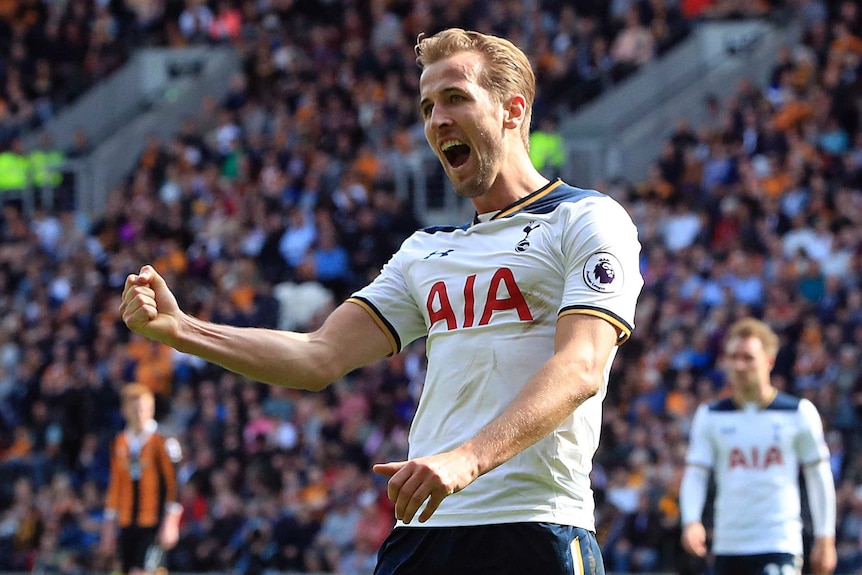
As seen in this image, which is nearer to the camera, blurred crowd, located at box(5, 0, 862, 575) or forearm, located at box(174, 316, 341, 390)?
forearm, located at box(174, 316, 341, 390)

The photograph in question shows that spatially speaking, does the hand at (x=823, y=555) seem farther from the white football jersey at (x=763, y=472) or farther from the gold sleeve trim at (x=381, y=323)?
the gold sleeve trim at (x=381, y=323)

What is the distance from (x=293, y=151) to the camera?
22.6m

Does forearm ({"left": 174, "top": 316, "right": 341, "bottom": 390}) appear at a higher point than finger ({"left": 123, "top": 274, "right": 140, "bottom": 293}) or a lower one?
lower

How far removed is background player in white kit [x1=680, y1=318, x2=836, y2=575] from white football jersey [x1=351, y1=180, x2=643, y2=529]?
466cm

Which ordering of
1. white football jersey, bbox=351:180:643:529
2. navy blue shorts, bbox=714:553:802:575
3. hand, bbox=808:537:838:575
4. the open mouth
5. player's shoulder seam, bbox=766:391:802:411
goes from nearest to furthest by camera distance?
white football jersey, bbox=351:180:643:529, the open mouth, hand, bbox=808:537:838:575, navy blue shorts, bbox=714:553:802:575, player's shoulder seam, bbox=766:391:802:411

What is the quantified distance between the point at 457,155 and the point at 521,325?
2.03 feet

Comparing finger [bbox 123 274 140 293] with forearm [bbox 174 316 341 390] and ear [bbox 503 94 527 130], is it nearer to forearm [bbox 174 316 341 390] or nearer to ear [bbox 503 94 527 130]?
forearm [bbox 174 316 341 390]

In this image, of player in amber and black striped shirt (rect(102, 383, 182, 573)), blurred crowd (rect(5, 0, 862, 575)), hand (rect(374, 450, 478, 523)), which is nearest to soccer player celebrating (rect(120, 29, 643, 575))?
hand (rect(374, 450, 478, 523))

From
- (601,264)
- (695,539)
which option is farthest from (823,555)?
(601,264)

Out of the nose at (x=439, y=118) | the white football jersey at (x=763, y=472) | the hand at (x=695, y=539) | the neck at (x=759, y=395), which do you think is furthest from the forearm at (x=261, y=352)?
the neck at (x=759, y=395)

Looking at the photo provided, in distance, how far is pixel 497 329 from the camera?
4695mm

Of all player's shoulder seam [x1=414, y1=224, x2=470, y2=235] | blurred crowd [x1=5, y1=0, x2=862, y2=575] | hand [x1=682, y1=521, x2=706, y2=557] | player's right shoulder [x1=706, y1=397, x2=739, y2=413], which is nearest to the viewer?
player's shoulder seam [x1=414, y1=224, x2=470, y2=235]

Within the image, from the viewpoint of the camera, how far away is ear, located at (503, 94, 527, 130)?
492 centimetres

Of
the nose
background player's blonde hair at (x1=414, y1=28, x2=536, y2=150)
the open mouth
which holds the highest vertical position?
background player's blonde hair at (x1=414, y1=28, x2=536, y2=150)
